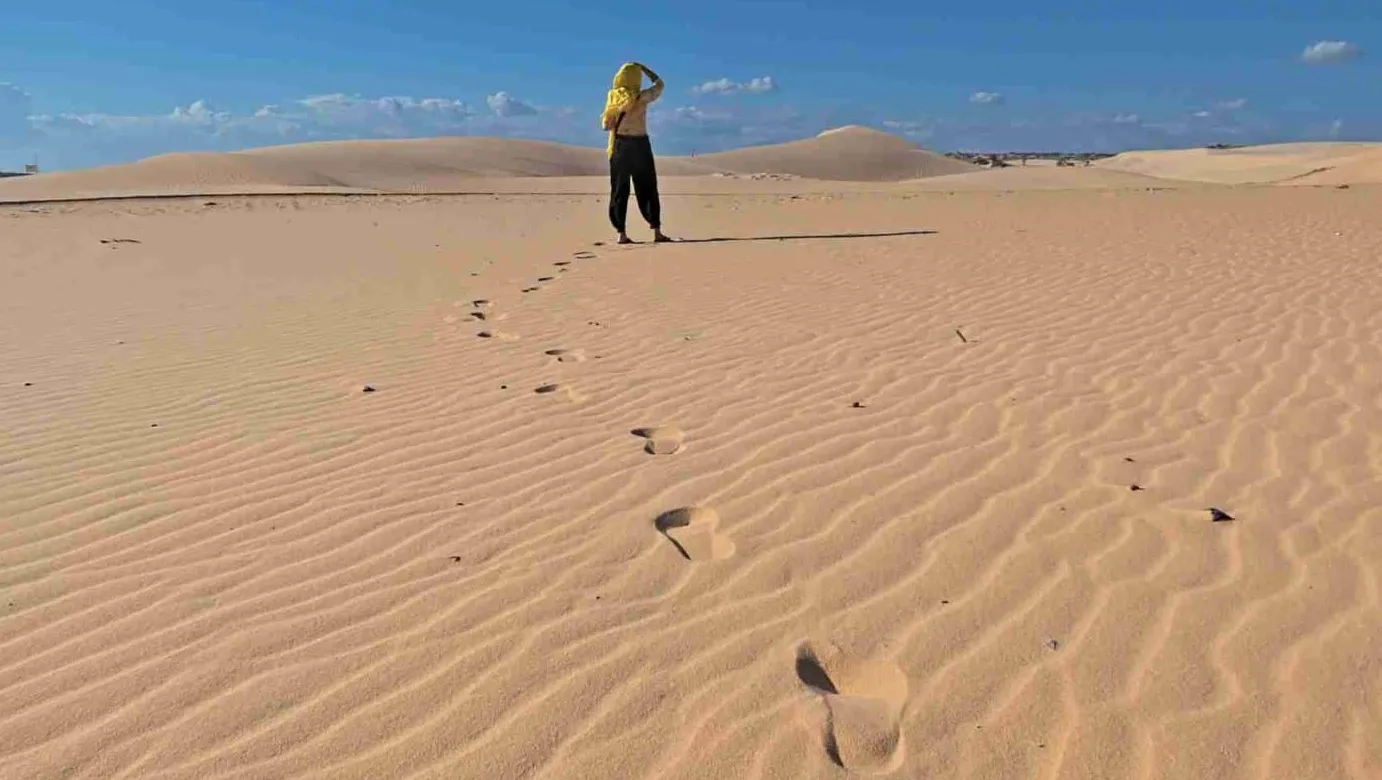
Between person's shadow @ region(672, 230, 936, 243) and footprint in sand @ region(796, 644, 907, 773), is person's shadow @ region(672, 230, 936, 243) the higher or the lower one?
the higher one

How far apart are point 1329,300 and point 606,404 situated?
5627mm

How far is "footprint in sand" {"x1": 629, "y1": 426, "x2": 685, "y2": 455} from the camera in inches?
163

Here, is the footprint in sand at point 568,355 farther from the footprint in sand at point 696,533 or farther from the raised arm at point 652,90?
the raised arm at point 652,90

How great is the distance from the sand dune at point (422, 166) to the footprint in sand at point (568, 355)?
2599cm

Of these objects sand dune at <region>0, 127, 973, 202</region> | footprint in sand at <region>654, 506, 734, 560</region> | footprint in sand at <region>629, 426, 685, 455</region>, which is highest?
sand dune at <region>0, 127, 973, 202</region>

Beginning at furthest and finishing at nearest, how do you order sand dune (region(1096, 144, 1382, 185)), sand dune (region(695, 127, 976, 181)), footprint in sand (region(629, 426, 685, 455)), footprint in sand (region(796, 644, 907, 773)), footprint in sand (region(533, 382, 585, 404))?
sand dune (region(695, 127, 976, 181)) → sand dune (region(1096, 144, 1382, 185)) → footprint in sand (region(533, 382, 585, 404)) → footprint in sand (region(629, 426, 685, 455)) → footprint in sand (region(796, 644, 907, 773))

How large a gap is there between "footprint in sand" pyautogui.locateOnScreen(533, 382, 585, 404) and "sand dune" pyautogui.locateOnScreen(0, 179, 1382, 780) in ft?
0.12

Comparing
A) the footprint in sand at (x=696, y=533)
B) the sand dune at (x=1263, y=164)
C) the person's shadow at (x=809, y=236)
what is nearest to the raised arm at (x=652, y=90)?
the person's shadow at (x=809, y=236)

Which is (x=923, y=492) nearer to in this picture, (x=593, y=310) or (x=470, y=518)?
(x=470, y=518)

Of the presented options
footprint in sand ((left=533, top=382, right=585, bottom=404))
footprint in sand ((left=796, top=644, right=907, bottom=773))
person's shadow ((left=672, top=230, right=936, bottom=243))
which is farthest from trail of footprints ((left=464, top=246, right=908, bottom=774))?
person's shadow ((left=672, top=230, right=936, bottom=243))

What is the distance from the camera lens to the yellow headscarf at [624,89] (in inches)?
420

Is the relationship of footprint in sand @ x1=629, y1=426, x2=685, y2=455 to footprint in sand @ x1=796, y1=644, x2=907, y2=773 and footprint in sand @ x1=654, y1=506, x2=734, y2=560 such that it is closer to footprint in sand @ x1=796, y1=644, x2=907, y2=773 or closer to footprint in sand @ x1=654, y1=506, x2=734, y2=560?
footprint in sand @ x1=654, y1=506, x2=734, y2=560

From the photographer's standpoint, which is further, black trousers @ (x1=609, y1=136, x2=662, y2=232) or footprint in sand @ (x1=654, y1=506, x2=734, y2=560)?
black trousers @ (x1=609, y1=136, x2=662, y2=232)

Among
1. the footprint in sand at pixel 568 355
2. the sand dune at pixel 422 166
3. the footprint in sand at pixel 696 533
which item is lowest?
the footprint in sand at pixel 696 533
